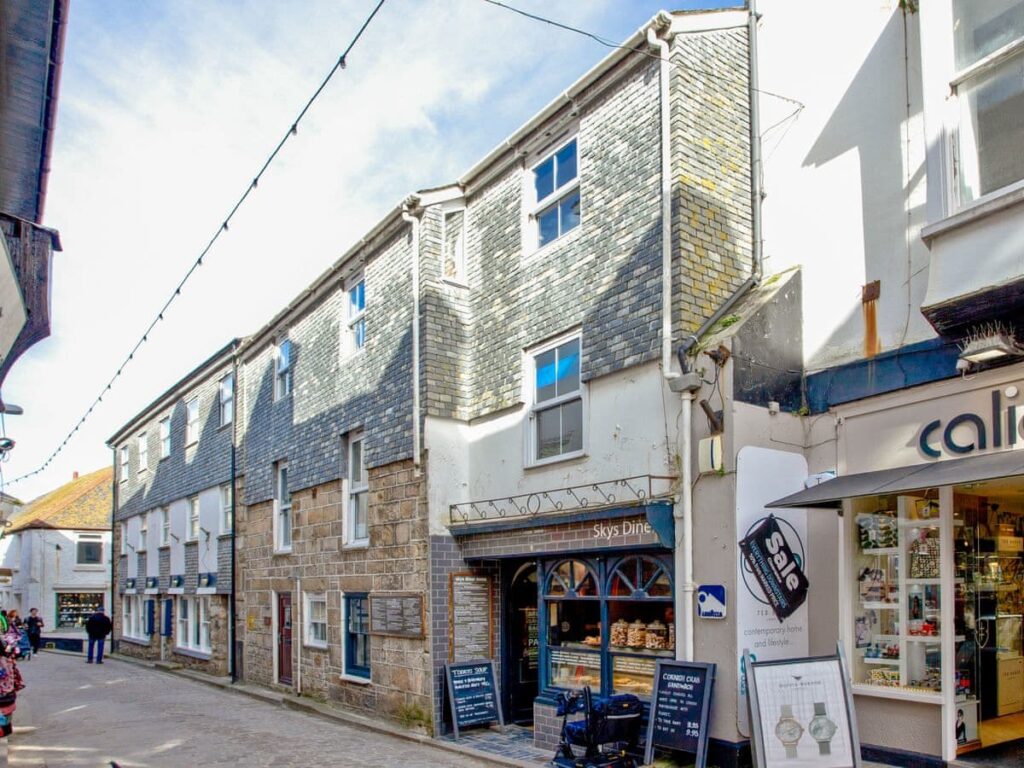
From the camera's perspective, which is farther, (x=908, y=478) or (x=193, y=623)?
(x=193, y=623)

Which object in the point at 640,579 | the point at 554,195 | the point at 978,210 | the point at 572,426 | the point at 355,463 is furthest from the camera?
the point at 355,463

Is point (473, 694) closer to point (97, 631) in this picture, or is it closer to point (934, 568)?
point (934, 568)

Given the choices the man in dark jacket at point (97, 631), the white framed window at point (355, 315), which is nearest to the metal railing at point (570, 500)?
the white framed window at point (355, 315)

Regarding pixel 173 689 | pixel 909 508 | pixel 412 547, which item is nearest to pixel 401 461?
pixel 412 547

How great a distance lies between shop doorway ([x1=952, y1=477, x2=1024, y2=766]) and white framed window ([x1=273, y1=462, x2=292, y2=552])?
12.2 meters

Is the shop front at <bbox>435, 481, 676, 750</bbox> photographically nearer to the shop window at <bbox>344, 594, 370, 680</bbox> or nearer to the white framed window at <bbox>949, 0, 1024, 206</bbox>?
the shop window at <bbox>344, 594, 370, 680</bbox>

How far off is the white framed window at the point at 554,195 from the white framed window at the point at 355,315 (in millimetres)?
3982

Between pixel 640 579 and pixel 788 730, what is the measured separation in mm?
2388

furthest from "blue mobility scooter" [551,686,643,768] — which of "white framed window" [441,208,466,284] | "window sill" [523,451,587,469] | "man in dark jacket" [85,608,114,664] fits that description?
"man in dark jacket" [85,608,114,664]

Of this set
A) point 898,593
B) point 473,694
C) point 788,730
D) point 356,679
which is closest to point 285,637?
point 356,679

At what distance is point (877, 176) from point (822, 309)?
135 cm

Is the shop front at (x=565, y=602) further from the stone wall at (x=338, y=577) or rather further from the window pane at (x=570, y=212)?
the window pane at (x=570, y=212)

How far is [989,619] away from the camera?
8484 millimetres

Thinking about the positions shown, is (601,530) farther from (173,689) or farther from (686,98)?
(173,689)
